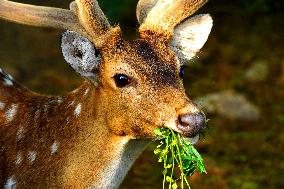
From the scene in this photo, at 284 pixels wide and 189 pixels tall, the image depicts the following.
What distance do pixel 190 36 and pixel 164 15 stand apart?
1.03ft

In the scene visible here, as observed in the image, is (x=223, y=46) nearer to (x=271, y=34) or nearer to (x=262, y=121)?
(x=271, y=34)

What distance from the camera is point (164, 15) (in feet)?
18.3

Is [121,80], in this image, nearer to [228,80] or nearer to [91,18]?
[91,18]

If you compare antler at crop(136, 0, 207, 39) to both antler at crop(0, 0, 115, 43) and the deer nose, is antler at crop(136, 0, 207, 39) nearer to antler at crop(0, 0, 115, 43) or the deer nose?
antler at crop(0, 0, 115, 43)

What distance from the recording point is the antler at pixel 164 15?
545cm

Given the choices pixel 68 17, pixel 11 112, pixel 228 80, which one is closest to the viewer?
pixel 68 17

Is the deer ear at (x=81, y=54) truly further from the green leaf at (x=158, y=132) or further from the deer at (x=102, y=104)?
the green leaf at (x=158, y=132)

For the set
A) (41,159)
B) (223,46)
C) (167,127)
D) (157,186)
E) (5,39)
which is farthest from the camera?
(223,46)

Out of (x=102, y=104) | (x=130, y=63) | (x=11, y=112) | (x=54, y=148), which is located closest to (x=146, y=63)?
(x=130, y=63)

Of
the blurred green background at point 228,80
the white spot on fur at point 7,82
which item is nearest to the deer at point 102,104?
the white spot on fur at point 7,82

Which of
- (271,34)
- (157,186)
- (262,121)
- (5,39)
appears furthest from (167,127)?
(271,34)

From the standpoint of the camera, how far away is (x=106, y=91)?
5.25 m

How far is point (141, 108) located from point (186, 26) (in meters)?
0.94

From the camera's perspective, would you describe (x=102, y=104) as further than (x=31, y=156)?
No
